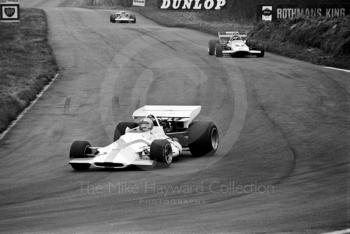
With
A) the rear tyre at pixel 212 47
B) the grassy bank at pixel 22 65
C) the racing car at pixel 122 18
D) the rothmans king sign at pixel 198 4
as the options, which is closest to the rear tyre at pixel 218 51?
the rear tyre at pixel 212 47

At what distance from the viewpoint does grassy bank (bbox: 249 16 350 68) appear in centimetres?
3950

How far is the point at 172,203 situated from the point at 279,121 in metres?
11.4

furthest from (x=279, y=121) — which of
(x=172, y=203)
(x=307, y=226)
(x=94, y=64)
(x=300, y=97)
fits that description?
(x=94, y=64)

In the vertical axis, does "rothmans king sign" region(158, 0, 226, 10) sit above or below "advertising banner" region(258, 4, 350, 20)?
below

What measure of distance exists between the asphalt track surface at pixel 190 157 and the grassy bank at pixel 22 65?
0.66 metres

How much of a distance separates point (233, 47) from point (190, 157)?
73.6 feet

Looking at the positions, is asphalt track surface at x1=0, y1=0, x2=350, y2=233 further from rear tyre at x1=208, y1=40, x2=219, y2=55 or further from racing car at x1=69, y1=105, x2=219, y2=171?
rear tyre at x1=208, y1=40, x2=219, y2=55

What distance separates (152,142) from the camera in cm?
1747

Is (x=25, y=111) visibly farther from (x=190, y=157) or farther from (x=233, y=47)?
(x=233, y=47)

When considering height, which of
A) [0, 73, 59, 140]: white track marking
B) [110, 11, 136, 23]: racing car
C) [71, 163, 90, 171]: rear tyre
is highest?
[71, 163, 90, 171]: rear tyre

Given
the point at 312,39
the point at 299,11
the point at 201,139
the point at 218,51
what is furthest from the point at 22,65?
the point at 201,139

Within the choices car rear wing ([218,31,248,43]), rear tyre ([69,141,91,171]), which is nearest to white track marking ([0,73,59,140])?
rear tyre ([69,141,91,171])

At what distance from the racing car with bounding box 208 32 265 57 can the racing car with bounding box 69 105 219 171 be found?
69.6 ft

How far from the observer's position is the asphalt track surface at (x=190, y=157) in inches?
479
